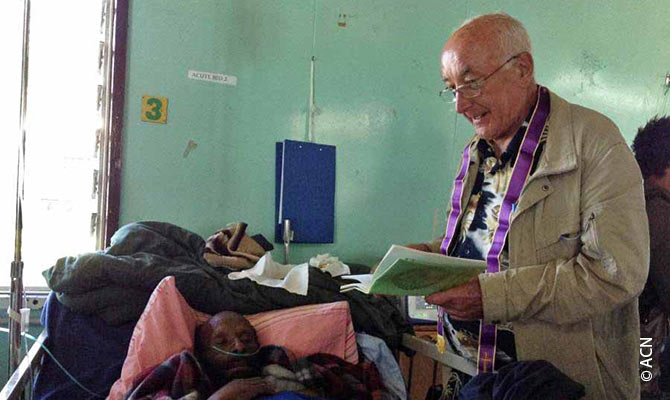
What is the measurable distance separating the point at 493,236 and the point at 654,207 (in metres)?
0.73

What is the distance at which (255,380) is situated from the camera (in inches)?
65.8

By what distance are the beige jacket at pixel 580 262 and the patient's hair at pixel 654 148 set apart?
2.63 feet

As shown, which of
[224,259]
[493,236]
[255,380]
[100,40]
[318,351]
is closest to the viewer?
[493,236]

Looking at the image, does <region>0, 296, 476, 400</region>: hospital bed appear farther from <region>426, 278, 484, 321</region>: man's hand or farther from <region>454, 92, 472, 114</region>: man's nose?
<region>454, 92, 472, 114</region>: man's nose

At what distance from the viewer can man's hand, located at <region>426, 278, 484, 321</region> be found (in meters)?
1.21

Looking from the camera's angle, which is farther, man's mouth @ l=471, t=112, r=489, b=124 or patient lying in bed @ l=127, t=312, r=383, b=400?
patient lying in bed @ l=127, t=312, r=383, b=400

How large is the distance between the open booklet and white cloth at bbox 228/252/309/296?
0.84m

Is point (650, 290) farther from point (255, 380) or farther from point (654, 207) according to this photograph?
point (255, 380)

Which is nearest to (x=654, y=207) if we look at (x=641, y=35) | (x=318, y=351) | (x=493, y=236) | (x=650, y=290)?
(x=650, y=290)

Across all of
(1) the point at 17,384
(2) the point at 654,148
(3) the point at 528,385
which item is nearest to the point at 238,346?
(1) the point at 17,384

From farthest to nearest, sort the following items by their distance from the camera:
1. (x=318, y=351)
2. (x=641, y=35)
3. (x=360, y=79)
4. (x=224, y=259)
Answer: (x=641, y=35)
(x=360, y=79)
(x=224, y=259)
(x=318, y=351)

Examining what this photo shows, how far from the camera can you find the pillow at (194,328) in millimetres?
1703

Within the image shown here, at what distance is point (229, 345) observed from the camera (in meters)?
1.77

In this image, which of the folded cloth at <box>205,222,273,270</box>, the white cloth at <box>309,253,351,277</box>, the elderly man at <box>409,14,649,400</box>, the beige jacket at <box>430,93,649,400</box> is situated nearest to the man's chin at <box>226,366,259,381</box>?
the folded cloth at <box>205,222,273,270</box>
